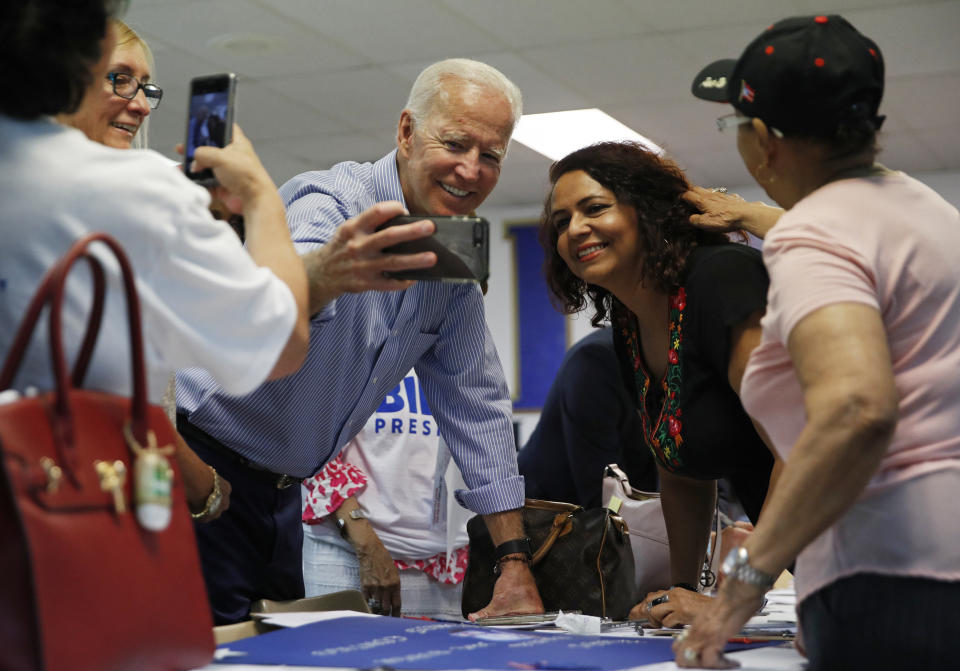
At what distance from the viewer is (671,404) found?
6.46 ft

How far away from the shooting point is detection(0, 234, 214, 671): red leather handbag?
0.86 m

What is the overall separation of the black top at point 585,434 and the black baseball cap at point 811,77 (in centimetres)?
221

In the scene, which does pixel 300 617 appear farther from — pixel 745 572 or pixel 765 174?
pixel 765 174

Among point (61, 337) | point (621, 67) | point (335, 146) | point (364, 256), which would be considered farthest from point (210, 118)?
point (335, 146)

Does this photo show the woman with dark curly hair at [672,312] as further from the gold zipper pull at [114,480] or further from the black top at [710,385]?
the gold zipper pull at [114,480]

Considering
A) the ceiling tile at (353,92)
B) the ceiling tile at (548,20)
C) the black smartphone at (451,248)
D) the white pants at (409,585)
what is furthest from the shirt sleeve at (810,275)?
the ceiling tile at (353,92)

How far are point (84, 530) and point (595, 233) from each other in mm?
1463

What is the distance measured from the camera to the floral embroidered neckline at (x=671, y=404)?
1938 mm

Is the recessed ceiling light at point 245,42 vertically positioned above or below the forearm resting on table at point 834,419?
above

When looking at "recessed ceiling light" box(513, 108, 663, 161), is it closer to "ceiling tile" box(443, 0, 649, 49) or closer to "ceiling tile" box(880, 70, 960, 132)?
"ceiling tile" box(443, 0, 649, 49)

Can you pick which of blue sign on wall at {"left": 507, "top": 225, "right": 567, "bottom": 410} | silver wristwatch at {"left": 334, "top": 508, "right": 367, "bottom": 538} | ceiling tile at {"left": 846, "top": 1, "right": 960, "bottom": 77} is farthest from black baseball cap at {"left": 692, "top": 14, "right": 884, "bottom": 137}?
blue sign on wall at {"left": 507, "top": 225, "right": 567, "bottom": 410}

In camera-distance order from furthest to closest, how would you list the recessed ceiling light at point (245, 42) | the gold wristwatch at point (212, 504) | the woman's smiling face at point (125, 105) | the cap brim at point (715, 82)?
the recessed ceiling light at point (245, 42)
the woman's smiling face at point (125, 105)
the gold wristwatch at point (212, 504)
the cap brim at point (715, 82)

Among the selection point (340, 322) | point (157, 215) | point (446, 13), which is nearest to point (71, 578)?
point (157, 215)

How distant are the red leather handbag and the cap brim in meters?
0.89
